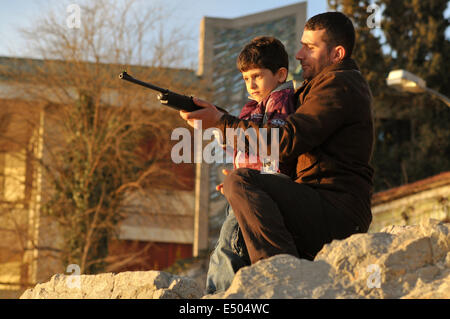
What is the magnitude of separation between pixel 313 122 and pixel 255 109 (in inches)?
22.4

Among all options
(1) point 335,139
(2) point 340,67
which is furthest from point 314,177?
(2) point 340,67

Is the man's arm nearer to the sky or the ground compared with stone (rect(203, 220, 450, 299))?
nearer to the sky

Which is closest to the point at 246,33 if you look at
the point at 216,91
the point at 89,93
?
the point at 216,91

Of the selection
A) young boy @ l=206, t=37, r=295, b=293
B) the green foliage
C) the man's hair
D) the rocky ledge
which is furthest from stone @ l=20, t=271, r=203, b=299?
Result: the green foliage

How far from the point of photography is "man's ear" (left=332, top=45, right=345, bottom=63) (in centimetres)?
375

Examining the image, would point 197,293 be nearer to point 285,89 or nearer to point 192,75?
point 285,89

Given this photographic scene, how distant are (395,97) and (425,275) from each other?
2071cm

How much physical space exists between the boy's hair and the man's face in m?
0.26

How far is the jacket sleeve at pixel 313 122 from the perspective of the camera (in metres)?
3.39

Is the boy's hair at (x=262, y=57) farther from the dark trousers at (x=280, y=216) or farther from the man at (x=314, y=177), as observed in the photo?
the dark trousers at (x=280, y=216)

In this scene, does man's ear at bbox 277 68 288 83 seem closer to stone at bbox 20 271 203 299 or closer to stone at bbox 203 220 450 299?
stone at bbox 20 271 203 299

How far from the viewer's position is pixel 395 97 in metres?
23.0

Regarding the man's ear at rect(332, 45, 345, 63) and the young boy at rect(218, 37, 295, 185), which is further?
the young boy at rect(218, 37, 295, 185)

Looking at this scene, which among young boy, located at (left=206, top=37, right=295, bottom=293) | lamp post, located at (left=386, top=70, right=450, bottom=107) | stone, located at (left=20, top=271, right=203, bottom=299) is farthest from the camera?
lamp post, located at (left=386, top=70, right=450, bottom=107)
